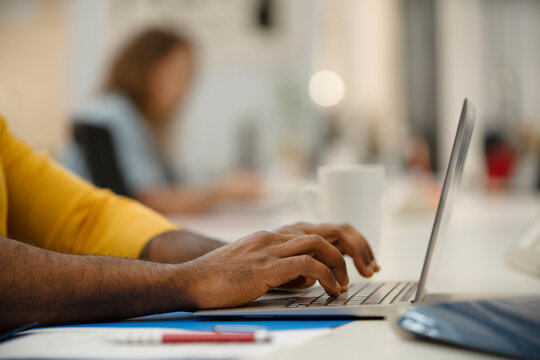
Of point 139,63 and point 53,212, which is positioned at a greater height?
point 139,63

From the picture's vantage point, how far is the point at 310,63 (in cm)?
471

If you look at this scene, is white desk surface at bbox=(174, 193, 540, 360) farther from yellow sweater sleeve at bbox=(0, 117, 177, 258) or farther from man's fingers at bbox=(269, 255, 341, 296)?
yellow sweater sleeve at bbox=(0, 117, 177, 258)

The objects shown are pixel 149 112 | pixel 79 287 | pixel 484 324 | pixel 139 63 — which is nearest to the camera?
pixel 484 324

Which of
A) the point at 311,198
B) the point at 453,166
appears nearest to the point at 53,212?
the point at 311,198

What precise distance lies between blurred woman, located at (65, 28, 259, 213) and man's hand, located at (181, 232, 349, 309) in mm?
1690

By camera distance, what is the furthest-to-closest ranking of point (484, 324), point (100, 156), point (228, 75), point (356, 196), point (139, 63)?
point (228, 75)
point (139, 63)
point (100, 156)
point (356, 196)
point (484, 324)

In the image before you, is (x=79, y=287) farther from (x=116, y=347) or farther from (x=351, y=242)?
(x=351, y=242)

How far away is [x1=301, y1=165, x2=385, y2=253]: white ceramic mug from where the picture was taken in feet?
2.63

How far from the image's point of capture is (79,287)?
51cm

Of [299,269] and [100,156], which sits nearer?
[299,269]

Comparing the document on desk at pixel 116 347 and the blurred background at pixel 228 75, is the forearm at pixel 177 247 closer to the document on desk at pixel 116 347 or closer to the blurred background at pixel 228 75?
the document on desk at pixel 116 347

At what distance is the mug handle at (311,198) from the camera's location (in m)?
0.86

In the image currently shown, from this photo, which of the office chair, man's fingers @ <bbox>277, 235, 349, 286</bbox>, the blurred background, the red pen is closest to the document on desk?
the red pen

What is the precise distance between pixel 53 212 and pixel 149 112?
5.73 feet
